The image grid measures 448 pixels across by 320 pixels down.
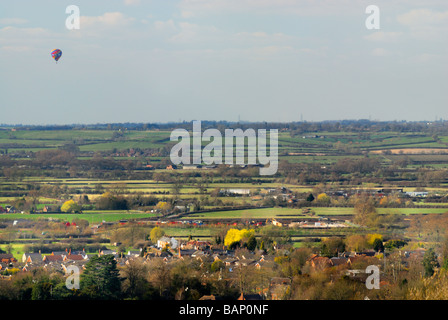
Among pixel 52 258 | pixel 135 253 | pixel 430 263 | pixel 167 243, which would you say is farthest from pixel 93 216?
pixel 430 263

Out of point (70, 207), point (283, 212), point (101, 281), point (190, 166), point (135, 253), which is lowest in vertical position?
point (135, 253)

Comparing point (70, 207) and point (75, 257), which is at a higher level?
point (70, 207)

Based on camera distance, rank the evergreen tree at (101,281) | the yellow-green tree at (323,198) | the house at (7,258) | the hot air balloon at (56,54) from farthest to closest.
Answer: the hot air balloon at (56,54), the yellow-green tree at (323,198), the house at (7,258), the evergreen tree at (101,281)

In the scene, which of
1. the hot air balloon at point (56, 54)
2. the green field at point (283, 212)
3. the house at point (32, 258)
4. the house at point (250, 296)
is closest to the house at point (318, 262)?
the house at point (250, 296)

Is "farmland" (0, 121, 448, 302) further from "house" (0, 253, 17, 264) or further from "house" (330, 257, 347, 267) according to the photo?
"house" (330, 257, 347, 267)

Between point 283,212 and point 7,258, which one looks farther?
point 283,212

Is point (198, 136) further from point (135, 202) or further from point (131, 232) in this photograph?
point (131, 232)

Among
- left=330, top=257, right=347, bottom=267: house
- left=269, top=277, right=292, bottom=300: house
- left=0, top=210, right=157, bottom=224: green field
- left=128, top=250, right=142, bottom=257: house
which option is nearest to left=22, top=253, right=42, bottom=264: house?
left=128, top=250, right=142, bottom=257: house

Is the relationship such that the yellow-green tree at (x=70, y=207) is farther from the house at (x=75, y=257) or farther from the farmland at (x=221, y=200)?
the house at (x=75, y=257)

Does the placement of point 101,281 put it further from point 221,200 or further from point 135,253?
point 221,200
